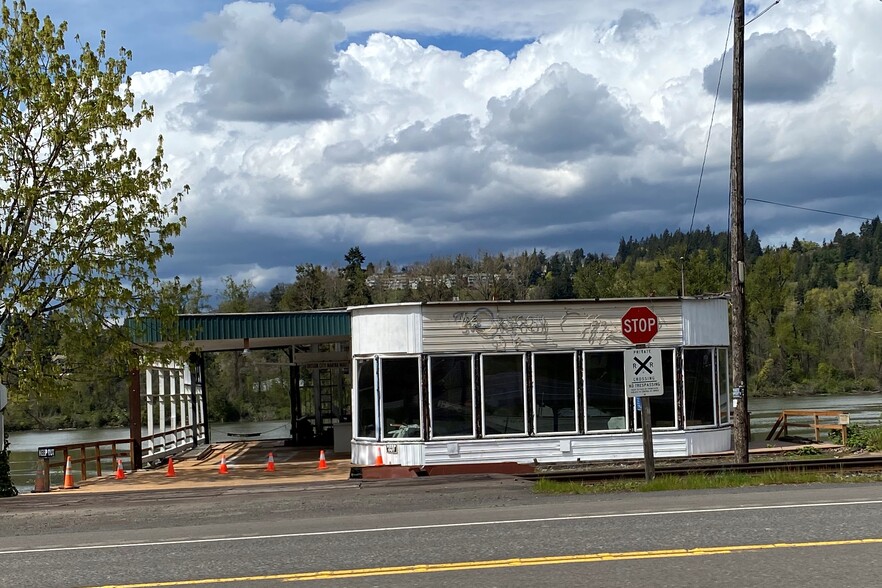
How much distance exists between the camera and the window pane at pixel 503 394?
22.4 metres

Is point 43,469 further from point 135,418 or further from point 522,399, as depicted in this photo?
point 522,399

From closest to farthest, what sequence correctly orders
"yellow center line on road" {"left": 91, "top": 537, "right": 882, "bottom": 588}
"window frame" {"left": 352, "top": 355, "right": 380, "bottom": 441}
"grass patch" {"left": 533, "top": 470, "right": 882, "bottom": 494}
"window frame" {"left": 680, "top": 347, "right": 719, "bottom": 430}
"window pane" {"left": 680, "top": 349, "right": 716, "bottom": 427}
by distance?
"yellow center line on road" {"left": 91, "top": 537, "right": 882, "bottom": 588} < "grass patch" {"left": 533, "top": 470, "right": 882, "bottom": 494} < "window frame" {"left": 352, "top": 355, "right": 380, "bottom": 441} < "window frame" {"left": 680, "top": 347, "right": 719, "bottom": 430} < "window pane" {"left": 680, "top": 349, "right": 716, "bottom": 427}

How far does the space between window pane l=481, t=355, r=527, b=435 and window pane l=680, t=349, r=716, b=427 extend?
12.9 ft

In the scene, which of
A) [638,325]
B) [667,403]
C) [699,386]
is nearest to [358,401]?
[667,403]

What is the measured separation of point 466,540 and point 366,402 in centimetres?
1226

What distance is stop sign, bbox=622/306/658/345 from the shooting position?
53.1 ft

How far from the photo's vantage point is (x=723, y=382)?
2403 cm

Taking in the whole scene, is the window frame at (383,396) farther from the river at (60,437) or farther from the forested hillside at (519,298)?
the forested hillside at (519,298)

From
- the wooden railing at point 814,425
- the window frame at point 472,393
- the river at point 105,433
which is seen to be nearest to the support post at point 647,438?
the window frame at point 472,393

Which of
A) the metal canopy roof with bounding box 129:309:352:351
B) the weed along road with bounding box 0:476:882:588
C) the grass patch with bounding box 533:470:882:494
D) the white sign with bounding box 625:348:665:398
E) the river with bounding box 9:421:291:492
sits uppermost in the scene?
the metal canopy roof with bounding box 129:309:352:351

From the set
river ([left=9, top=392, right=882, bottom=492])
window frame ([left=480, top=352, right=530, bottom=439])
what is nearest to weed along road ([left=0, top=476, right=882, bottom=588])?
window frame ([left=480, top=352, right=530, bottom=439])

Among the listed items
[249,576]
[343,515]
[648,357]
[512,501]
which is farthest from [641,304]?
[249,576]

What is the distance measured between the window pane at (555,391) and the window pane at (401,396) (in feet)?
8.93

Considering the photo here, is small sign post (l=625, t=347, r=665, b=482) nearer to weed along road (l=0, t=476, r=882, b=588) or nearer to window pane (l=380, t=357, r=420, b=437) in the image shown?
weed along road (l=0, t=476, r=882, b=588)
